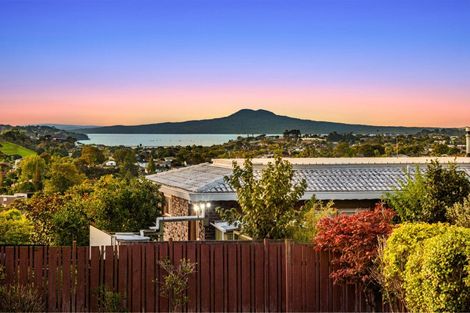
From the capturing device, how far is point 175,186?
2761 centimetres

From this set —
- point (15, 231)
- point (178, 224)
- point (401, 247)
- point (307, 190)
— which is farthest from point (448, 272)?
point (15, 231)

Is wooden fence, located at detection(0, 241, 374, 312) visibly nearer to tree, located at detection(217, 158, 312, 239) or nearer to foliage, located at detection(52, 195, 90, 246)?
tree, located at detection(217, 158, 312, 239)

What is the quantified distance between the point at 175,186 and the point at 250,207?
357 inches

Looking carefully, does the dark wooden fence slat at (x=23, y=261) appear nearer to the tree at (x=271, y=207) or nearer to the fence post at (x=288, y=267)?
the fence post at (x=288, y=267)

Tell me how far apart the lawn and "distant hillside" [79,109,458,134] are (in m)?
26.7

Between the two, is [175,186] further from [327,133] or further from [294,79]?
[327,133]

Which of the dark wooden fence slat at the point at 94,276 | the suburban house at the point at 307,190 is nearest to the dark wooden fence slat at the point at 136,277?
the dark wooden fence slat at the point at 94,276

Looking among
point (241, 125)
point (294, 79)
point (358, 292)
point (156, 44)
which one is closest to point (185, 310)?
point (358, 292)

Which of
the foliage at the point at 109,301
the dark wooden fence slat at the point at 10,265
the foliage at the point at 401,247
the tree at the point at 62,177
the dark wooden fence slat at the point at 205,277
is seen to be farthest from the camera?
the tree at the point at 62,177

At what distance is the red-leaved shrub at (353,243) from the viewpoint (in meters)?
15.1

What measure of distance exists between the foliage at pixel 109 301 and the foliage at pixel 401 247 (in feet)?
15.9

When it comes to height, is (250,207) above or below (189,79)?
below

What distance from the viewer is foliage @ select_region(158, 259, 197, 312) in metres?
15.1

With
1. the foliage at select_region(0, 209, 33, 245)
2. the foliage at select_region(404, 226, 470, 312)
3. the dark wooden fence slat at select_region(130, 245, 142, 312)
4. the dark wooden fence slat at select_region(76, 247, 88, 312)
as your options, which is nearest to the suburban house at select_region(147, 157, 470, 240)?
the foliage at select_region(0, 209, 33, 245)
